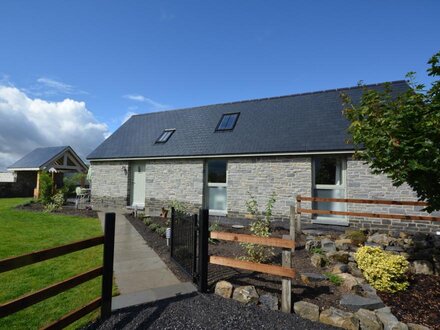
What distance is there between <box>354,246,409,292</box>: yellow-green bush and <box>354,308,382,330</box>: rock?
1162 millimetres

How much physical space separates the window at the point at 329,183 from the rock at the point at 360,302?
6.41 m

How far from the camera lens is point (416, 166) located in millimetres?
4309

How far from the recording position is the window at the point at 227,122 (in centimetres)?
1400

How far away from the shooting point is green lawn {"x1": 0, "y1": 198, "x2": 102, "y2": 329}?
3.85m

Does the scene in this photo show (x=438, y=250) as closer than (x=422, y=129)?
No

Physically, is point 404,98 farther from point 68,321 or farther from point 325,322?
point 68,321

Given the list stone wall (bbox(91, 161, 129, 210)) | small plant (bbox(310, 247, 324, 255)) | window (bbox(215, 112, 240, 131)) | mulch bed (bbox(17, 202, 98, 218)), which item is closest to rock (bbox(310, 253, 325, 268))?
small plant (bbox(310, 247, 324, 255))

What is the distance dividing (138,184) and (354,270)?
12070 mm

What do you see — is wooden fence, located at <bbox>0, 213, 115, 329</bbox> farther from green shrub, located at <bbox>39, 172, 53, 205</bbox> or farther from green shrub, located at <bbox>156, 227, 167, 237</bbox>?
green shrub, located at <bbox>39, 172, 53, 205</bbox>

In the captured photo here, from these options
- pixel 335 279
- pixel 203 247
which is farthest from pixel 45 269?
pixel 335 279

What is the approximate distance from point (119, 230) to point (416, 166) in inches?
346

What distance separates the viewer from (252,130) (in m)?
13.0

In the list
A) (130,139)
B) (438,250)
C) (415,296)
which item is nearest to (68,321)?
(415,296)

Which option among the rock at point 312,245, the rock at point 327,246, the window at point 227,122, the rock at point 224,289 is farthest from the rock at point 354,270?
Result: the window at point 227,122
